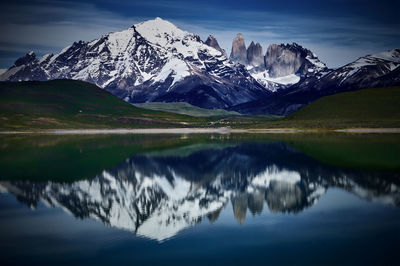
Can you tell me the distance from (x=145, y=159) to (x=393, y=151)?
44402 millimetres

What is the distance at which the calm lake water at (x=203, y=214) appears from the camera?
2833 centimetres

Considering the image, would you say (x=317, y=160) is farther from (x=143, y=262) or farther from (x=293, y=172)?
(x=143, y=262)

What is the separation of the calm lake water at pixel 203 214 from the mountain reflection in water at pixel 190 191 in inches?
4.1

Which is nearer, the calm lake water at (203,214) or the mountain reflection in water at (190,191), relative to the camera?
the calm lake water at (203,214)

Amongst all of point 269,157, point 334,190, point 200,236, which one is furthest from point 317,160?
point 200,236

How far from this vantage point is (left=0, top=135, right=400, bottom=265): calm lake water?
28328 mm

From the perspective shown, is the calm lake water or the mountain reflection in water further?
the mountain reflection in water

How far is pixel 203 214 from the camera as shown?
38.8 m

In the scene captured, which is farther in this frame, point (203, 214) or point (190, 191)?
point (190, 191)

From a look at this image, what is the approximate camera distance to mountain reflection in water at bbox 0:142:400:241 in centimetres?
3844

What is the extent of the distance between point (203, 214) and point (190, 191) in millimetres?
11489

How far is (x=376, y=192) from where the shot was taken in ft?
152

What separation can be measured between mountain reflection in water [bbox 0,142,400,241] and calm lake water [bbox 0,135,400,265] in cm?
Result: 10

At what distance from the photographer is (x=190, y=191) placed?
165 feet
